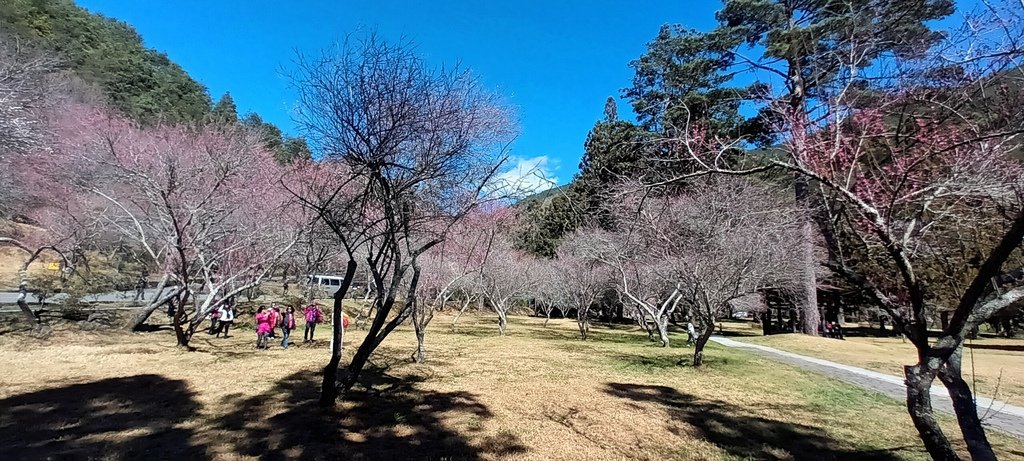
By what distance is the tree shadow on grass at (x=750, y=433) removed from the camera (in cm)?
507

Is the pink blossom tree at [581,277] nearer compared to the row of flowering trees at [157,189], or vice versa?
the row of flowering trees at [157,189]

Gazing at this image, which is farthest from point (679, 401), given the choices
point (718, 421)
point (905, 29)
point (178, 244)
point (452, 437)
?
point (178, 244)

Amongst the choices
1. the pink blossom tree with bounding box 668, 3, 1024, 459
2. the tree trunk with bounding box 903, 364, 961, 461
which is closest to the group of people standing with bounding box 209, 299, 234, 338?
the pink blossom tree with bounding box 668, 3, 1024, 459

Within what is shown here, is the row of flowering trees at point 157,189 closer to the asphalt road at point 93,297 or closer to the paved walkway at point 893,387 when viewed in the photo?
the asphalt road at point 93,297

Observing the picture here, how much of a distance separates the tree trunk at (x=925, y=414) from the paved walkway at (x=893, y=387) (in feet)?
3.54

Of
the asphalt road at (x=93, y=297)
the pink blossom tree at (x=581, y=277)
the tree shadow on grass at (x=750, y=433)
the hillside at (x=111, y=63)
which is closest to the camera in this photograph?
the tree shadow on grass at (x=750, y=433)

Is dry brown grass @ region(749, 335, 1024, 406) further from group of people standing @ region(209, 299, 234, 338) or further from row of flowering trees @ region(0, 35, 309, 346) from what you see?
group of people standing @ region(209, 299, 234, 338)

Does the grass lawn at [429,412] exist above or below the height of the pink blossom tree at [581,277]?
below

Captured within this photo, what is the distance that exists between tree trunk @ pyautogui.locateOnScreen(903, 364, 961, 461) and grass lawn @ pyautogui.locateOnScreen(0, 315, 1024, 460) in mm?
1736

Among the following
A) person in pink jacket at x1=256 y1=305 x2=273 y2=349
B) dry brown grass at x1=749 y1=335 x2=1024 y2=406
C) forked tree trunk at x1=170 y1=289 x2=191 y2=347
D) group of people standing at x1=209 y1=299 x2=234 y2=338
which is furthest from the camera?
A: group of people standing at x1=209 y1=299 x2=234 y2=338

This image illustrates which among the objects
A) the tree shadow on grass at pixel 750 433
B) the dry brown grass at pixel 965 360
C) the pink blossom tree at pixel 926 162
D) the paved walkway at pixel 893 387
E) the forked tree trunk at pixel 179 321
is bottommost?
the tree shadow on grass at pixel 750 433

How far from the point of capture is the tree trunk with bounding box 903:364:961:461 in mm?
3398

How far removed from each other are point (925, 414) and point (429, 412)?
17.4ft

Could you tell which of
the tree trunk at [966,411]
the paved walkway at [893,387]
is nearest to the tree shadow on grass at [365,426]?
the tree trunk at [966,411]
